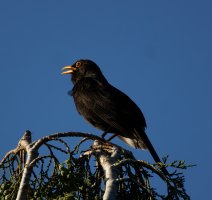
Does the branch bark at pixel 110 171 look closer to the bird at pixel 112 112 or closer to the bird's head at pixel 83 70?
the bird at pixel 112 112

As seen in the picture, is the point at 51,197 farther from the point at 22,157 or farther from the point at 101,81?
the point at 101,81

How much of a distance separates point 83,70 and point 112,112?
1.70 metres

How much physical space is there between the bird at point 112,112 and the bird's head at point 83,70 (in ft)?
1.56

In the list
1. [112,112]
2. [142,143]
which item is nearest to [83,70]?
[112,112]

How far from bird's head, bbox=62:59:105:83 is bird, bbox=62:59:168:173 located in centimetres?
47

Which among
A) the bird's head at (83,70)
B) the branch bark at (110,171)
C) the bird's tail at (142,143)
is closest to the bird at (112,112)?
the bird's tail at (142,143)

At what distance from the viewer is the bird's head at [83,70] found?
8760 millimetres

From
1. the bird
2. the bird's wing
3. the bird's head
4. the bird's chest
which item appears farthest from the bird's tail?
the bird's head

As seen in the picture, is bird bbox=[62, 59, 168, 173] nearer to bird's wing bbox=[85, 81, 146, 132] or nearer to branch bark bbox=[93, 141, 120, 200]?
bird's wing bbox=[85, 81, 146, 132]

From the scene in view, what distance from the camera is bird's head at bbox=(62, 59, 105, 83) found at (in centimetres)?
876

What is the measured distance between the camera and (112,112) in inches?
294

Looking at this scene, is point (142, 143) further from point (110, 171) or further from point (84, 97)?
point (110, 171)

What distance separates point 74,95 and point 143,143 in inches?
61.0

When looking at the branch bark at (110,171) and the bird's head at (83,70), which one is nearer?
the branch bark at (110,171)
